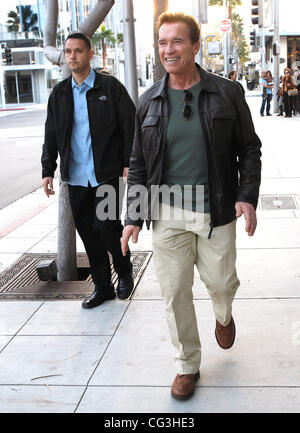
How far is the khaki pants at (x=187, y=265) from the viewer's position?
3.53 metres

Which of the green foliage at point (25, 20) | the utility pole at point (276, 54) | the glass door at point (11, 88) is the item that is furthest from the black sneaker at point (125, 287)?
the green foliage at point (25, 20)

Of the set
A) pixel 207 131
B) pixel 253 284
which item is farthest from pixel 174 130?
pixel 253 284

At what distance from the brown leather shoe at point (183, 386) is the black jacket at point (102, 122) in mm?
1894

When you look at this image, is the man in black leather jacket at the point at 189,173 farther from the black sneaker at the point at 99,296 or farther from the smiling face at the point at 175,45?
the black sneaker at the point at 99,296

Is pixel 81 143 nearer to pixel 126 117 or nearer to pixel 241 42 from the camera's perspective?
pixel 126 117

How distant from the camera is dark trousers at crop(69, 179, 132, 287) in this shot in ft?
16.4

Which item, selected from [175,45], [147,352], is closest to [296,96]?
[147,352]

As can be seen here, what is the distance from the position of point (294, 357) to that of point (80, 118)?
246 cm

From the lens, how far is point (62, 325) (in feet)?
15.7

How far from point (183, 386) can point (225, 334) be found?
1.77 ft

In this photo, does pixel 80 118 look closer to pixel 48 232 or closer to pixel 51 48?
pixel 51 48

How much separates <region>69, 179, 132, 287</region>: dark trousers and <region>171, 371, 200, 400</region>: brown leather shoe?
5.72ft

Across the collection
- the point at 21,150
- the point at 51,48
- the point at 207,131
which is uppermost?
the point at 51,48

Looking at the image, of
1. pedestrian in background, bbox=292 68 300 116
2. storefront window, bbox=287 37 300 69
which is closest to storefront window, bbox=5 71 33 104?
storefront window, bbox=287 37 300 69
